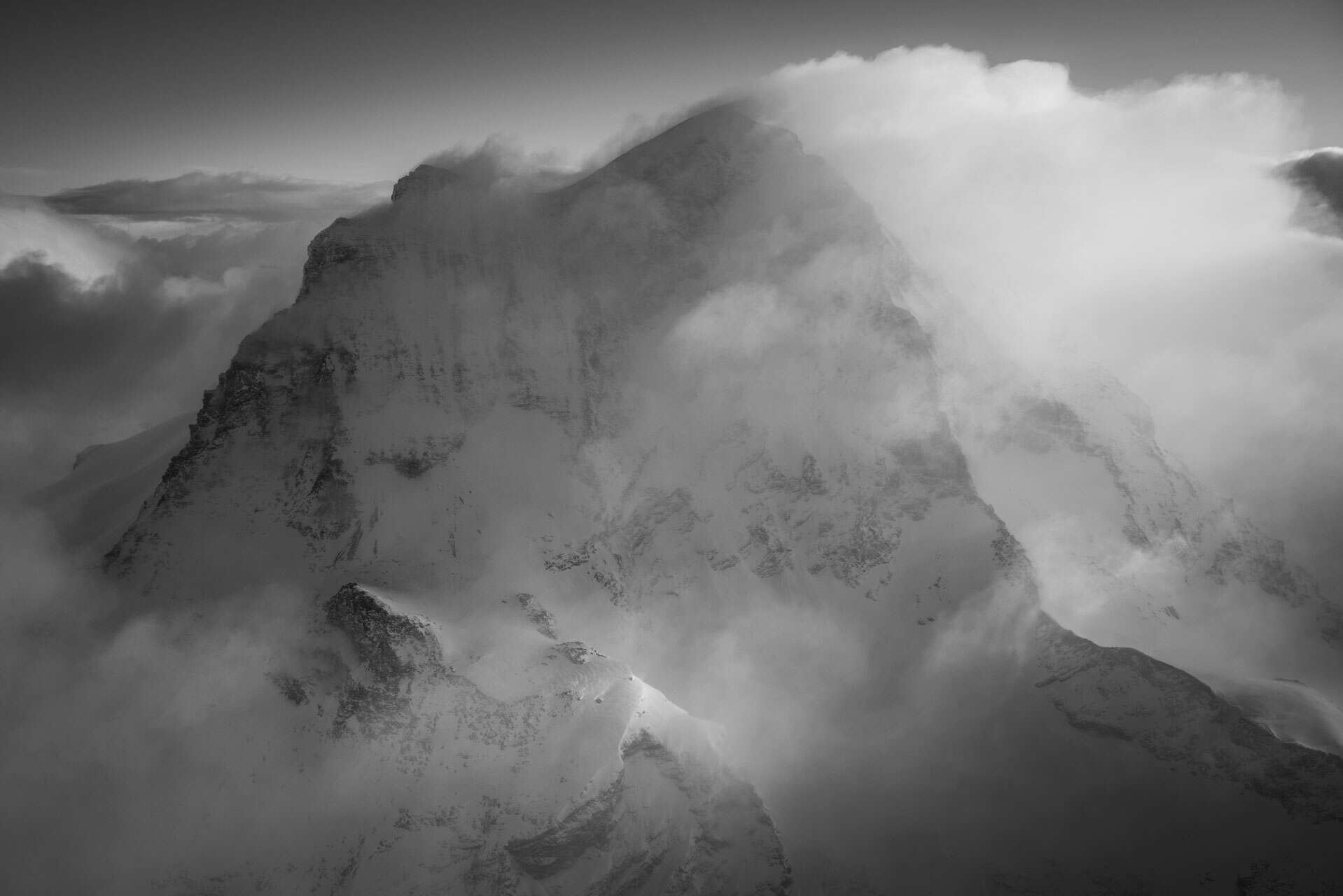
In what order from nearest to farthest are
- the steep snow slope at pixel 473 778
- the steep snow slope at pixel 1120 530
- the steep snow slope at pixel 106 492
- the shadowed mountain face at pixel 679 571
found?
the steep snow slope at pixel 473 778 → the shadowed mountain face at pixel 679 571 → the steep snow slope at pixel 106 492 → the steep snow slope at pixel 1120 530

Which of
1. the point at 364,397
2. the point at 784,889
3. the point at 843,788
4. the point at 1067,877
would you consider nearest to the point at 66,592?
the point at 364,397

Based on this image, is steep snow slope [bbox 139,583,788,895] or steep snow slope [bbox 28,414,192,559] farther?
steep snow slope [bbox 28,414,192,559]

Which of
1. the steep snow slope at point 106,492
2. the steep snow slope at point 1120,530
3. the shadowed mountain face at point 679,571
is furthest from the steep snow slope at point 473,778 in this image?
the steep snow slope at point 1120,530

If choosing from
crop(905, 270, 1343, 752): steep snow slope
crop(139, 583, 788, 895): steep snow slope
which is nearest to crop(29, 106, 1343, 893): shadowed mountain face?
crop(139, 583, 788, 895): steep snow slope

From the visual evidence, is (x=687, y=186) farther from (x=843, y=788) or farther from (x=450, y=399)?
(x=843, y=788)

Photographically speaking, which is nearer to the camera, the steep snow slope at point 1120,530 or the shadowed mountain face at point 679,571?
the shadowed mountain face at point 679,571

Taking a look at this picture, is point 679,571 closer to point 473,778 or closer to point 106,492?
point 473,778

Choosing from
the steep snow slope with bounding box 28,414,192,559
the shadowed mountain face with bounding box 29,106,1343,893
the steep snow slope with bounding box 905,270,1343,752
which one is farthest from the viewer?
the steep snow slope with bounding box 905,270,1343,752

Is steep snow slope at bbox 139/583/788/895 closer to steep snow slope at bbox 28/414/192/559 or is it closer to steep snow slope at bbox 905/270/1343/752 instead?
steep snow slope at bbox 28/414/192/559

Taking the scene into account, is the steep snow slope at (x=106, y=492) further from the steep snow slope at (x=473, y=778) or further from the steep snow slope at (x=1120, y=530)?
the steep snow slope at (x=1120, y=530)
